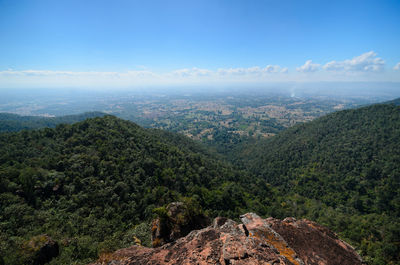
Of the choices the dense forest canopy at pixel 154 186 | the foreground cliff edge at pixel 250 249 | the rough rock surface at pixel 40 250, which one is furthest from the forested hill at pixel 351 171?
the rough rock surface at pixel 40 250

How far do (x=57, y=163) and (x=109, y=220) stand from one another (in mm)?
17650

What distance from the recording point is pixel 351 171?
6169 cm

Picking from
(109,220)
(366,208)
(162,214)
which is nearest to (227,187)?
(109,220)

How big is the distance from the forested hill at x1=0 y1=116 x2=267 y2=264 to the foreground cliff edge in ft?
17.3

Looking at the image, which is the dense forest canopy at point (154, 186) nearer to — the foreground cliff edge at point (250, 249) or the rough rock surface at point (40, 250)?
the rough rock surface at point (40, 250)

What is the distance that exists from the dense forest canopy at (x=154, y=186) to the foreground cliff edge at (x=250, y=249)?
5791 millimetres

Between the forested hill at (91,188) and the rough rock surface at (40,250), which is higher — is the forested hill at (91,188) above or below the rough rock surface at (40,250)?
below

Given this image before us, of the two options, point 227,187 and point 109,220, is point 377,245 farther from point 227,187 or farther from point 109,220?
point 109,220

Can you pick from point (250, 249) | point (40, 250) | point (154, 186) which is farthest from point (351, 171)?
point (40, 250)

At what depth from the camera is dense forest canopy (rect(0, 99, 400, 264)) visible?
2011cm

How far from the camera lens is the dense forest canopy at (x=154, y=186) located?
2011 cm

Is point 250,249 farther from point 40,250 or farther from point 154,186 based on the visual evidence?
point 154,186

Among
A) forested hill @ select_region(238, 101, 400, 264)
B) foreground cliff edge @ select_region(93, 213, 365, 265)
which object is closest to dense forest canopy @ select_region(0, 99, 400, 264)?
forested hill @ select_region(238, 101, 400, 264)

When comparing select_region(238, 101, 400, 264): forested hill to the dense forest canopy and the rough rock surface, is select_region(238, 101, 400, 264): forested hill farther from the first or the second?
the rough rock surface
